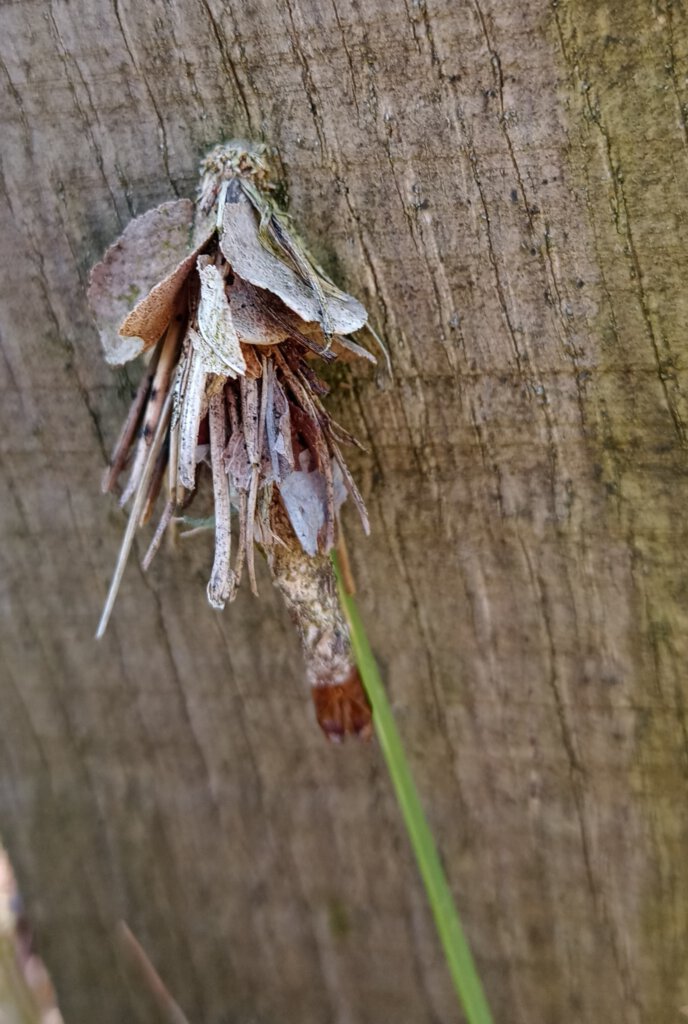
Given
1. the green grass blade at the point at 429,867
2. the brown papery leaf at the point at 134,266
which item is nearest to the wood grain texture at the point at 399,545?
the brown papery leaf at the point at 134,266

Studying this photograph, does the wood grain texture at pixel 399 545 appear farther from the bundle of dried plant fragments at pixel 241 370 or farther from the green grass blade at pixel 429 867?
the green grass blade at pixel 429 867

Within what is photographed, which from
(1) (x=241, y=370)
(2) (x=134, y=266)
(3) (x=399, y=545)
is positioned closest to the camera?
(1) (x=241, y=370)

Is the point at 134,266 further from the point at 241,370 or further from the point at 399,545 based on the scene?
the point at 399,545

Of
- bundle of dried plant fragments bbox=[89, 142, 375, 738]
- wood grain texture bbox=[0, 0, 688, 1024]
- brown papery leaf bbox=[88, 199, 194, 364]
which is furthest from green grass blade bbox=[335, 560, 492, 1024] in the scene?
brown papery leaf bbox=[88, 199, 194, 364]

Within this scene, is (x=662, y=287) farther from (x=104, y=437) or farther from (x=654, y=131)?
(x=104, y=437)

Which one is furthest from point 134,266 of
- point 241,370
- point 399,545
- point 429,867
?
point 429,867

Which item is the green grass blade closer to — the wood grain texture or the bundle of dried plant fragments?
the bundle of dried plant fragments
